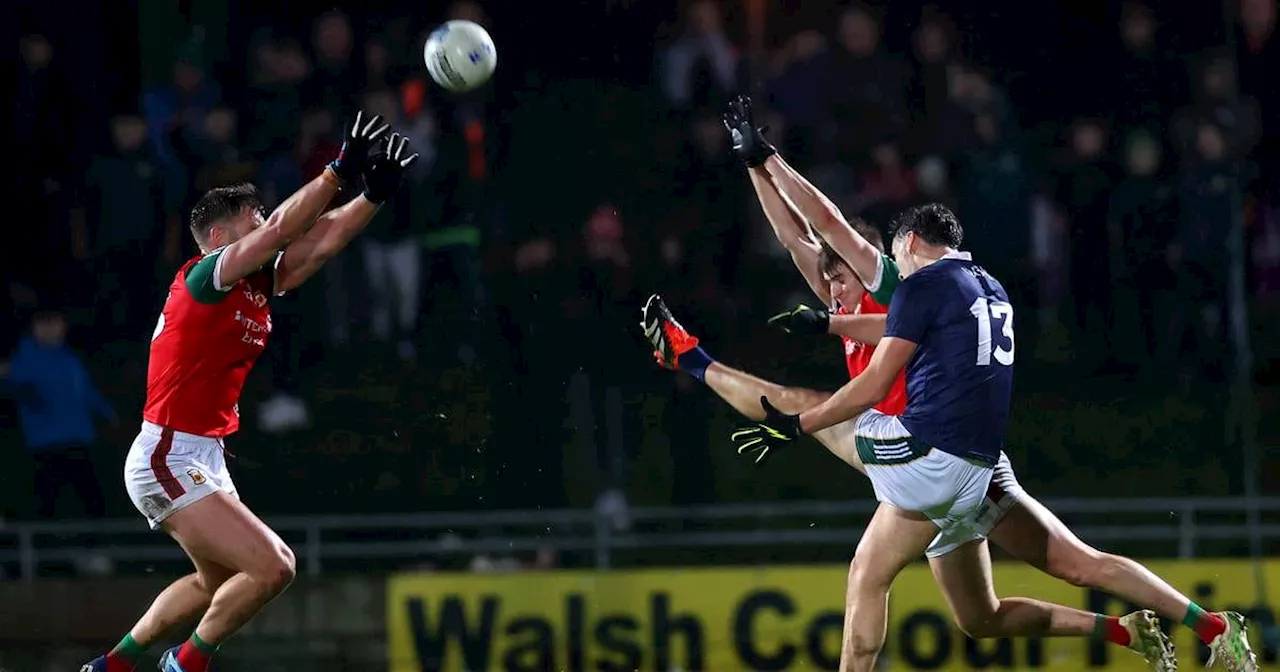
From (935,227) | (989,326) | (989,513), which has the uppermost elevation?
(935,227)

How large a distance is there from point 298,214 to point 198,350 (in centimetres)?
68

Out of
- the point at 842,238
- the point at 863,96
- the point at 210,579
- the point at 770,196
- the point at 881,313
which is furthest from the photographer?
the point at 863,96

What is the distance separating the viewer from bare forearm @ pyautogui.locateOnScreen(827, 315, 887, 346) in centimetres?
710

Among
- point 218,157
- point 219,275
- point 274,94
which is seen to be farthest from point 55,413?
point 219,275

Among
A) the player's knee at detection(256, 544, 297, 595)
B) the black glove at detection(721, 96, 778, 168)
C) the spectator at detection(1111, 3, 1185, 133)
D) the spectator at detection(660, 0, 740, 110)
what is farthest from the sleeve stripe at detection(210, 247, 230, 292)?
the spectator at detection(1111, 3, 1185, 133)

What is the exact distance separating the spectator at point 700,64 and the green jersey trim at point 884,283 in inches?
145

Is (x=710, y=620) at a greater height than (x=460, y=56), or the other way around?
(x=460, y=56)

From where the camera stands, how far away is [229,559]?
268 inches

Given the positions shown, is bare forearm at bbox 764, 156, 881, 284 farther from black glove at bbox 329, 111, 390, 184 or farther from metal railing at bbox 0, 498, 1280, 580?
metal railing at bbox 0, 498, 1280, 580

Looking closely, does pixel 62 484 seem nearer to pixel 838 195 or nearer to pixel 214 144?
pixel 214 144

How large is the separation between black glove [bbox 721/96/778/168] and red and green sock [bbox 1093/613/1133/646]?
2140 mm

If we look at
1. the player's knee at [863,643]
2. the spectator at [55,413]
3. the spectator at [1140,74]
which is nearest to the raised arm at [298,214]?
the player's knee at [863,643]

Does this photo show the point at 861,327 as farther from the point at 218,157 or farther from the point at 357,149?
the point at 218,157

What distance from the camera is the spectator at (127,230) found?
10344 mm
